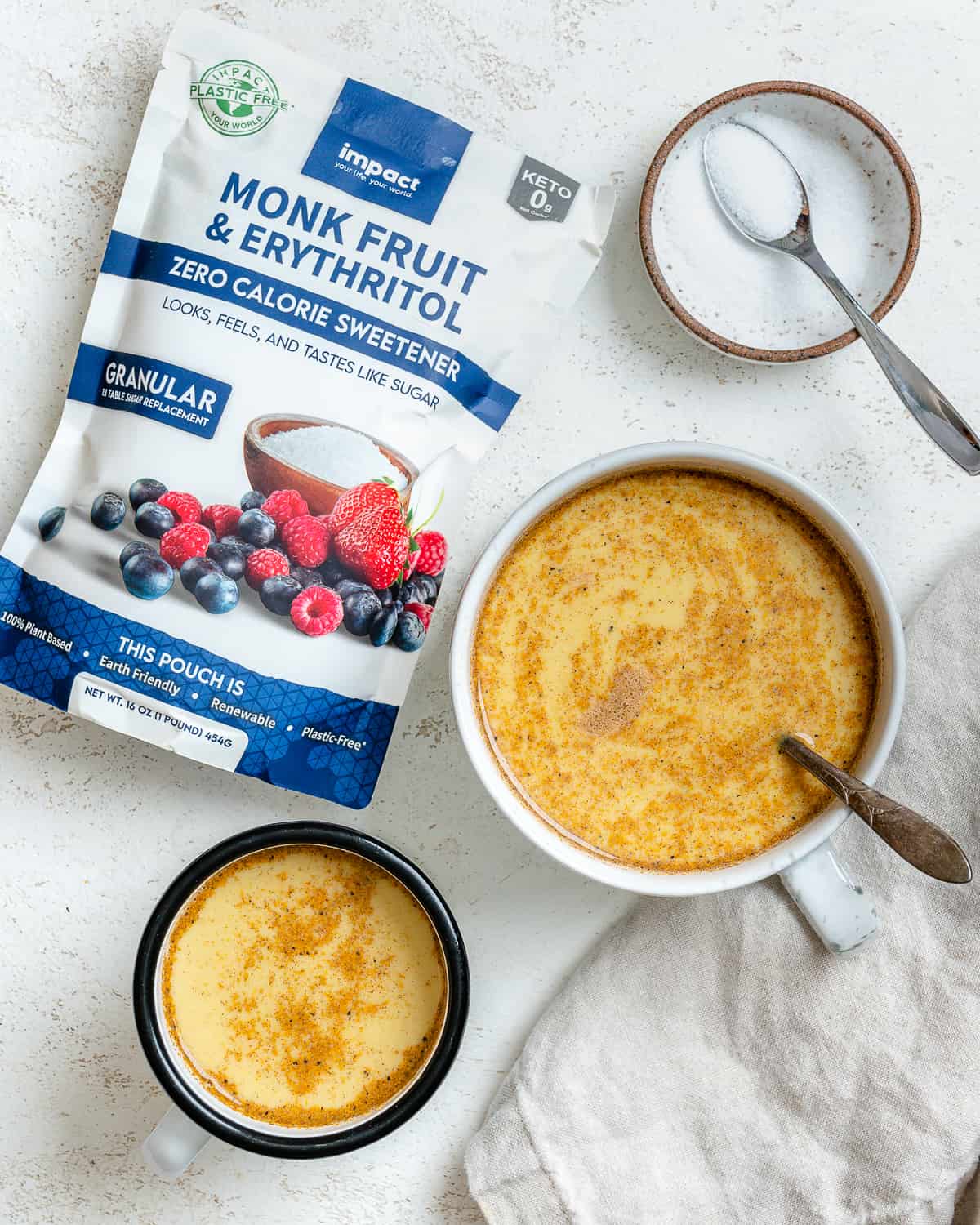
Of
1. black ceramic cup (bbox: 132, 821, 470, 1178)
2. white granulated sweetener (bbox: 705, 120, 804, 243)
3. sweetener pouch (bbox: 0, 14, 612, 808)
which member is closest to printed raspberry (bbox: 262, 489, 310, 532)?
sweetener pouch (bbox: 0, 14, 612, 808)

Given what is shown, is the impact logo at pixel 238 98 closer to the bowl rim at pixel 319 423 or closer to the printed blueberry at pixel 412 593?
the bowl rim at pixel 319 423

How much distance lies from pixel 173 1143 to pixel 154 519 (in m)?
0.58

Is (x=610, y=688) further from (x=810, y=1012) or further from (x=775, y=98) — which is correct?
(x=775, y=98)

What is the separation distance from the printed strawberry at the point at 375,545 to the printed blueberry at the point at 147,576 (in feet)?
0.52

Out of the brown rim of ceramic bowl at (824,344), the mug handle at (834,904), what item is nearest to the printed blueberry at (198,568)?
the brown rim of ceramic bowl at (824,344)

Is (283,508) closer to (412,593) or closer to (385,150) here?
(412,593)

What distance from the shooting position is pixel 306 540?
0.96m

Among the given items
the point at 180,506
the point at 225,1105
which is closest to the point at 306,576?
the point at 180,506

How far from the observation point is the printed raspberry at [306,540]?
37.8 inches

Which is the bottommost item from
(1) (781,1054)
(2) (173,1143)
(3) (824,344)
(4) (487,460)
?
(2) (173,1143)

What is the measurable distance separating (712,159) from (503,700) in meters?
0.55

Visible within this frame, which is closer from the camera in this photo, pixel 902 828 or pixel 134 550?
pixel 902 828

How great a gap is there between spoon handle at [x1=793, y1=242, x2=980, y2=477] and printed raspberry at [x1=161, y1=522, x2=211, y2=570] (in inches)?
24.6

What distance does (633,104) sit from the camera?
1.04 meters
